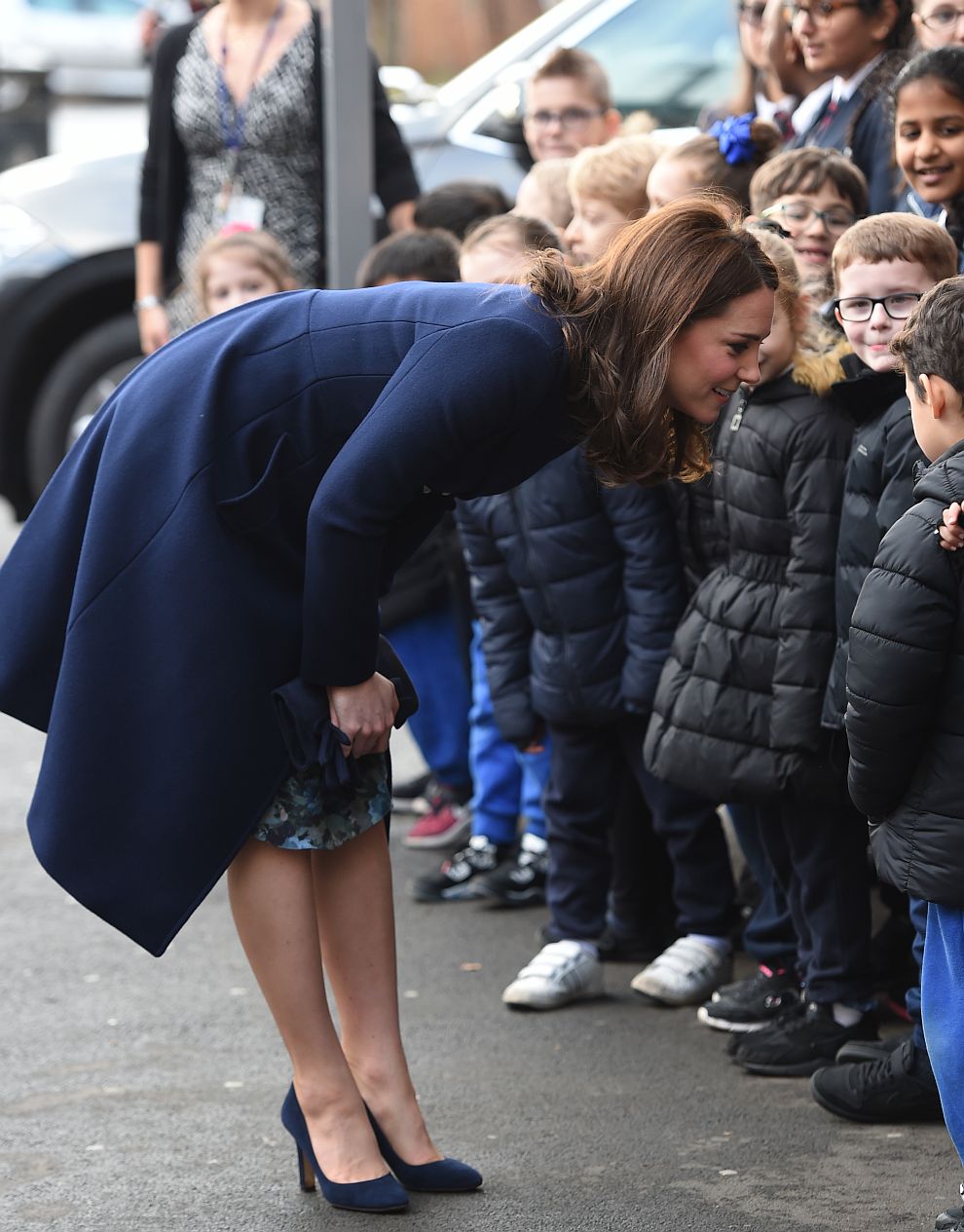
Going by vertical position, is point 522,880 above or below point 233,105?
below

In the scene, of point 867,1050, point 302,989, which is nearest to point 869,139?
point 867,1050

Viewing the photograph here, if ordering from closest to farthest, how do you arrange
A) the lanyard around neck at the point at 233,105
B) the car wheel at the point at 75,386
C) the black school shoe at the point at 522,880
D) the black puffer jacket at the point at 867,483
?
1. the black puffer jacket at the point at 867,483
2. the black school shoe at the point at 522,880
3. the lanyard around neck at the point at 233,105
4. the car wheel at the point at 75,386

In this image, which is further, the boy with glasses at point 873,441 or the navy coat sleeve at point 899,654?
the boy with glasses at point 873,441

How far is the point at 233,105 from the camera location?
5965 millimetres

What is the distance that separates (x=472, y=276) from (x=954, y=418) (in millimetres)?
1898

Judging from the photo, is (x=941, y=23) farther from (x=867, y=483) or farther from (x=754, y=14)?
(x=867, y=483)

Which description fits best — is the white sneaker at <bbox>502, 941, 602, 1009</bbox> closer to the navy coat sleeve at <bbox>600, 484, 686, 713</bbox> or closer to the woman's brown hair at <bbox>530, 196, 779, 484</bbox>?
the navy coat sleeve at <bbox>600, 484, 686, 713</bbox>

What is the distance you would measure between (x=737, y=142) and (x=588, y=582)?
3.99 ft

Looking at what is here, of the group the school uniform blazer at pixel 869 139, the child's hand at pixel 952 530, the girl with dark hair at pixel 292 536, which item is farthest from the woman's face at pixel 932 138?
the child's hand at pixel 952 530

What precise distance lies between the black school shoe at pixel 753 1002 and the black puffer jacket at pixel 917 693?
1.10 m

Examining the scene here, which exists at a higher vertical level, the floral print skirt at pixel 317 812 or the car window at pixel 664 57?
the car window at pixel 664 57

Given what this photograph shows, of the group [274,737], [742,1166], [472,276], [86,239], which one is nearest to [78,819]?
[274,737]

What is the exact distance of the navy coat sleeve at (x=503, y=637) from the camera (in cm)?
461

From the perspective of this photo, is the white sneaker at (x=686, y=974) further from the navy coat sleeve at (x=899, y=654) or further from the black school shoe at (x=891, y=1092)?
the navy coat sleeve at (x=899, y=654)
